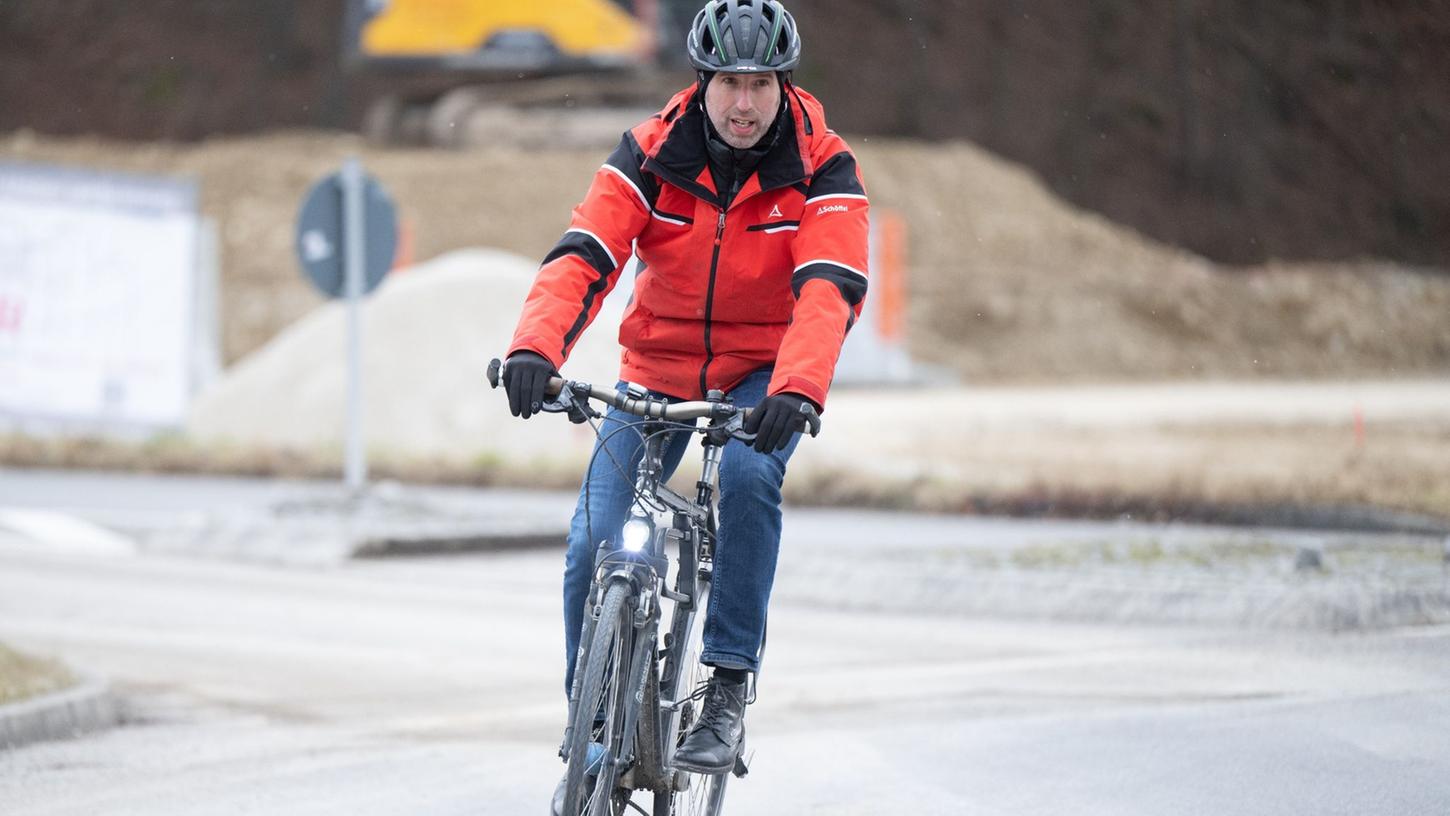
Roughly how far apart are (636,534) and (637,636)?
0.71ft

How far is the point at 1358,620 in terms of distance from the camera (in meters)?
8.92

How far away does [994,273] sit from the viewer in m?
54.6

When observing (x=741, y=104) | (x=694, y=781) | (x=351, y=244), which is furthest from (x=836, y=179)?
(x=351, y=244)

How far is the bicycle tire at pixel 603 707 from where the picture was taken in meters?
4.25

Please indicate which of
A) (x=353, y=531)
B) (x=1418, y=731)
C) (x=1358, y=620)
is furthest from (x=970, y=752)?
(x=353, y=531)

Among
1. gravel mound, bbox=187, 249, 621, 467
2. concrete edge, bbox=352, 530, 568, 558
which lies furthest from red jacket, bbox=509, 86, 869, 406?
gravel mound, bbox=187, 249, 621, 467

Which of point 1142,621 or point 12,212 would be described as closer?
point 1142,621

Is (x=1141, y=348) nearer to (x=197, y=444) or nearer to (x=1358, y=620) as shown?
(x=197, y=444)

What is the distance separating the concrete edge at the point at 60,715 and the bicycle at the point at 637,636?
9.72 ft

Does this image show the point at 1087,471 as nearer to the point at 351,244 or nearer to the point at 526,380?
the point at 351,244

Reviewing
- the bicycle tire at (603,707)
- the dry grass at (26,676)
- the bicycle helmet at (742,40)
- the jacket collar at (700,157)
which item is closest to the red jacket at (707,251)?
the jacket collar at (700,157)

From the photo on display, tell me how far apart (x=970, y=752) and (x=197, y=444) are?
571 inches

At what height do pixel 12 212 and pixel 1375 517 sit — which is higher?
pixel 12 212

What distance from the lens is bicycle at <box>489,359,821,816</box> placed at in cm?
429
